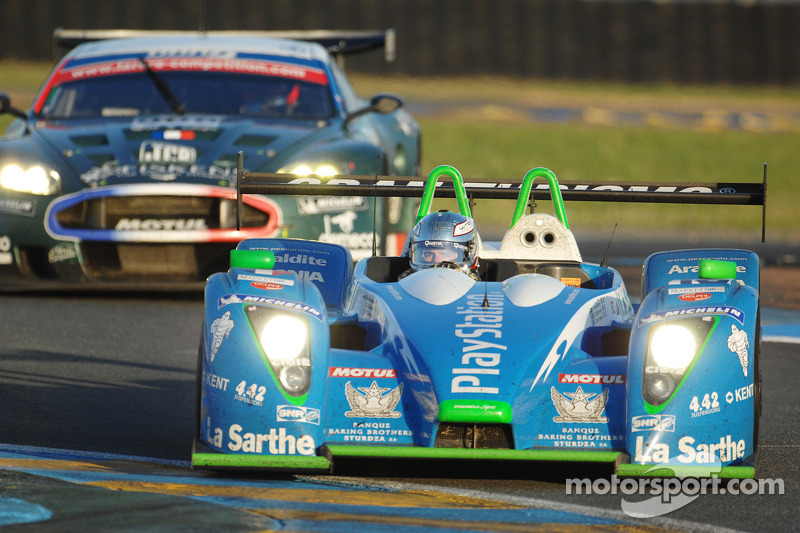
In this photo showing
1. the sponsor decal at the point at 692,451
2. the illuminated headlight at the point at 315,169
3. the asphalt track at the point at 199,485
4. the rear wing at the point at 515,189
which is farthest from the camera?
the illuminated headlight at the point at 315,169

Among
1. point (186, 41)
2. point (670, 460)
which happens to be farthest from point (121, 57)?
point (670, 460)

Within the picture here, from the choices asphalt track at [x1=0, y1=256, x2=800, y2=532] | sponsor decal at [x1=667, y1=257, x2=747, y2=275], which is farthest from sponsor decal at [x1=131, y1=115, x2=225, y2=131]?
sponsor decal at [x1=667, y1=257, x2=747, y2=275]

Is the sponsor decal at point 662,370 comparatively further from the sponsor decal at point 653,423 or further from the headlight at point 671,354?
the sponsor decal at point 653,423

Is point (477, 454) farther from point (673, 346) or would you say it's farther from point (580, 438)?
point (673, 346)

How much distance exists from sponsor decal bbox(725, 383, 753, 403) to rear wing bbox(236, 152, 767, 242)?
1.62m

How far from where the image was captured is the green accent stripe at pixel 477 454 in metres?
4.98

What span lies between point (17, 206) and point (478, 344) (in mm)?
4894

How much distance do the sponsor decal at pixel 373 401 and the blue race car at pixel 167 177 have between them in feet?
11.3

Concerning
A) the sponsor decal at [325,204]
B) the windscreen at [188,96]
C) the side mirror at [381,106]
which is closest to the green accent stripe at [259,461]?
the sponsor decal at [325,204]

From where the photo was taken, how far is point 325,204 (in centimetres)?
941

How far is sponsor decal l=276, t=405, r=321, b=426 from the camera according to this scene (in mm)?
5148

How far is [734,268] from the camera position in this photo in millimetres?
5746

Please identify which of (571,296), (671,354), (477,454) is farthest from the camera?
(571,296)

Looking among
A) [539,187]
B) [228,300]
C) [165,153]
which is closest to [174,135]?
[165,153]
